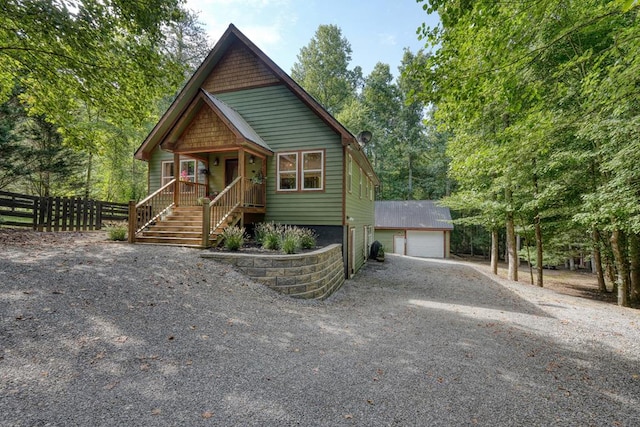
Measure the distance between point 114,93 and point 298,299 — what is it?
8089mm

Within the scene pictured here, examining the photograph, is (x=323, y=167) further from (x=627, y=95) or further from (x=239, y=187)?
(x=627, y=95)

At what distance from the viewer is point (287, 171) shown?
10.9m

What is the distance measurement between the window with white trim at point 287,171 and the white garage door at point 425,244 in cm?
1723

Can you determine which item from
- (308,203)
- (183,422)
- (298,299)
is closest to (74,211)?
(308,203)

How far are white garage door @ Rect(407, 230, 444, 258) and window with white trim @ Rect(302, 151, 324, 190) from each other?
668 inches

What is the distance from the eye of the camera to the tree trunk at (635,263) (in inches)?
388

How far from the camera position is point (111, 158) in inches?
747

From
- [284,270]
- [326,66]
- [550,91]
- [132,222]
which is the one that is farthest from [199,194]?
[326,66]

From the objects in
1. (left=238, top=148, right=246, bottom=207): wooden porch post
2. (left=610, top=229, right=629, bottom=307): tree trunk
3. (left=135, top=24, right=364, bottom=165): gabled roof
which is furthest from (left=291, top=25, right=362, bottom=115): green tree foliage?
(left=610, top=229, right=629, bottom=307): tree trunk

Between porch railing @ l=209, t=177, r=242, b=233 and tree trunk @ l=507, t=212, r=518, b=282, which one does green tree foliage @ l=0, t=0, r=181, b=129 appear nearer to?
porch railing @ l=209, t=177, r=242, b=233

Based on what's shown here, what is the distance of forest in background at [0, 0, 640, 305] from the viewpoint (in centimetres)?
496

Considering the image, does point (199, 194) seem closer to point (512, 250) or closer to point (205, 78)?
point (205, 78)

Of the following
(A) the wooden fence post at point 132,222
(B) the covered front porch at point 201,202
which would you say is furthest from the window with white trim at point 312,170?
(A) the wooden fence post at point 132,222

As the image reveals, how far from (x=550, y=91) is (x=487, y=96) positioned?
120 inches
